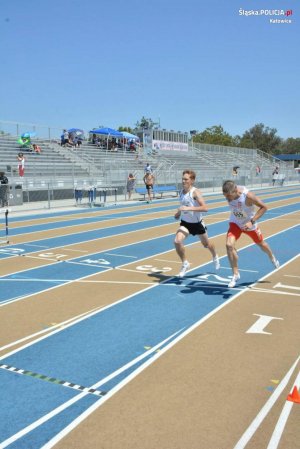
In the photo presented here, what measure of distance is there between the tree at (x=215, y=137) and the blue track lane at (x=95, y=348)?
91678 millimetres

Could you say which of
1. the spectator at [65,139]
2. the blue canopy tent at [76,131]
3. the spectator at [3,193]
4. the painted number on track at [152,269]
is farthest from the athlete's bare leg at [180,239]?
the blue canopy tent at [76,131]

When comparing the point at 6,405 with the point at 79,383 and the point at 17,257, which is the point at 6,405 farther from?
the point at 17,257

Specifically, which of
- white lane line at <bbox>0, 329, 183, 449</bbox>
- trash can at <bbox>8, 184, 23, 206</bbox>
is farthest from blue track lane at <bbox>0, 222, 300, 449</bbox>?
trash can at <bbox>8, 184, 23, 206</bbox>

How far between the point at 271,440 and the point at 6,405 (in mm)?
2072

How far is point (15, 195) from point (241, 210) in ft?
59.7

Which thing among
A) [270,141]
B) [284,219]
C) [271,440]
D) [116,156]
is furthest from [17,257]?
[270,141]

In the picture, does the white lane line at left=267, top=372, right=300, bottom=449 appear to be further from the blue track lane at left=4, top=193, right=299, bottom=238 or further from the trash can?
the trash can

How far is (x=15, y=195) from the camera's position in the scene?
2330 cm

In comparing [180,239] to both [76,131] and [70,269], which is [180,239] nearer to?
[70,269]

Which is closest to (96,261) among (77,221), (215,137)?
(77,221)

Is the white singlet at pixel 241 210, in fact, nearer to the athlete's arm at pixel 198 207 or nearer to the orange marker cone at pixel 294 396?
the athlete's arm at pixel 198 207

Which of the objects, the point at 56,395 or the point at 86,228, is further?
the point at 86,228

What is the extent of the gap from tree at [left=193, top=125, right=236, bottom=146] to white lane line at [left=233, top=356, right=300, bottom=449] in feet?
310

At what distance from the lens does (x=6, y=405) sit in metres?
3.73
